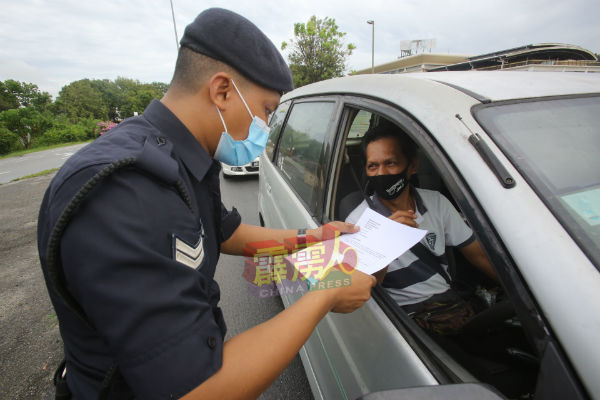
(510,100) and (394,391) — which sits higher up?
(510,100)

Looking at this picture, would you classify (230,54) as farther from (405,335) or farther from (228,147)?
(405,335)

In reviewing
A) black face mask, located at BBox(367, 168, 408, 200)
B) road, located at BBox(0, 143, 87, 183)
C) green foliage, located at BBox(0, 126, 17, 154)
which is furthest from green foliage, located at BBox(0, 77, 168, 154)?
black face mask, located at BBox(367, 168, 408, 200)

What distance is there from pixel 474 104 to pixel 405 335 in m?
0.75

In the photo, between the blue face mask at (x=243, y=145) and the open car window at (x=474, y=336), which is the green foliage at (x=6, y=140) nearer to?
the blue face mask at (x=243, y=145)

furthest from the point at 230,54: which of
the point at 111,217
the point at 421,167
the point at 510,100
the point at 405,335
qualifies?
the point at 421,167

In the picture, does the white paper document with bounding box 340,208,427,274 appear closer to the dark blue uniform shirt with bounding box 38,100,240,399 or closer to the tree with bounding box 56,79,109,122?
the dark blue uniform shirt with bounding box 38,100,240,399

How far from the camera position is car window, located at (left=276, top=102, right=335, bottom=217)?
5.35 ft

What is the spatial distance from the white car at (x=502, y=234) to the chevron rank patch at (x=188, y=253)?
483 mm

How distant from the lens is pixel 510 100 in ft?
2.99

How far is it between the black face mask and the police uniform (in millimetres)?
1025

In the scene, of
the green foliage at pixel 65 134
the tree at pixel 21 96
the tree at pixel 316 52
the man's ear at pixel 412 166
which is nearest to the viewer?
the man's ear at pixel 412 166

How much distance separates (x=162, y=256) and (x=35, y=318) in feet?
10.6

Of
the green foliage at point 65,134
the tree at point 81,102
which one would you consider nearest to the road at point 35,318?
the green foliage at point 65,134

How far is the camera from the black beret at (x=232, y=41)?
0.88 m
